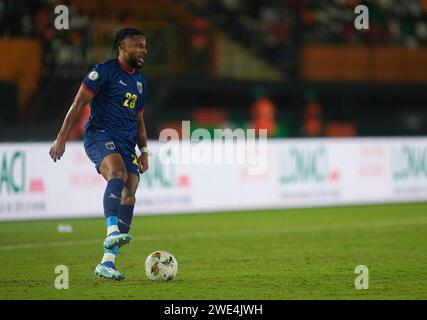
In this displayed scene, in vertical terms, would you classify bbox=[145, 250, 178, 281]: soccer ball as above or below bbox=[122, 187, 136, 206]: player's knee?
below

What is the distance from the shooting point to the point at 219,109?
26234 millimetres

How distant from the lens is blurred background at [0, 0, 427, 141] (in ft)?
74.2

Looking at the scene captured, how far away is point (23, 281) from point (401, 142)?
41.2ft

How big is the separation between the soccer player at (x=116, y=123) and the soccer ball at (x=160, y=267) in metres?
0.29

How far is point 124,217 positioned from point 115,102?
1.14 metres

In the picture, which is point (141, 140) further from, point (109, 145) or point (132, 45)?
point (132, 45)

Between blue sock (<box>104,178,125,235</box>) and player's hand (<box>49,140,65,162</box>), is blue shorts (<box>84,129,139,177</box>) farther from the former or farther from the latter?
player's hand (<box>49,140,65,162</box>)

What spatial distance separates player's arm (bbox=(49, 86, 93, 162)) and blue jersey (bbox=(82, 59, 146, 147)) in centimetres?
19

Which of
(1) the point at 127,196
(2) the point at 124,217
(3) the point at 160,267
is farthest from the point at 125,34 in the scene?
(3) the point at 160,267

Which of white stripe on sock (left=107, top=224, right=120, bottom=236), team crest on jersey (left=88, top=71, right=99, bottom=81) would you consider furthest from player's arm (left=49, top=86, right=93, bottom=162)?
white stripe on sock (left=107, top=224, right=120, bottom=236)

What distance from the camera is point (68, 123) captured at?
9.40m

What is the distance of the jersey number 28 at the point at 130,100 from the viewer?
9.83 metres
